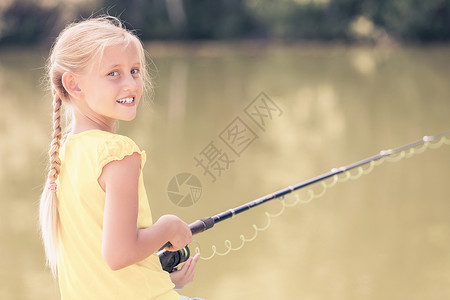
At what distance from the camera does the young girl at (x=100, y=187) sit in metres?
1.00

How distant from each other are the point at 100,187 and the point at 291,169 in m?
4.12

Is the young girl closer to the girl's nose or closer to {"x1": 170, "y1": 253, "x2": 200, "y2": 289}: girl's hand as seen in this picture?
the girl's nose

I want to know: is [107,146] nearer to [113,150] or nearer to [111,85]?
[113,150]

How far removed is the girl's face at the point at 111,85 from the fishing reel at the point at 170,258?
1.03ft

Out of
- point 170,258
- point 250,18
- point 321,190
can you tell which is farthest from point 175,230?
point 250,18

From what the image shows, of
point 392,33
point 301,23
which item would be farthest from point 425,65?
point 301,23

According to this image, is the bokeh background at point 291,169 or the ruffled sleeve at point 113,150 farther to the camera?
the bokeh background at point 291,169

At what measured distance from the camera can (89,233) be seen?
3.44ft

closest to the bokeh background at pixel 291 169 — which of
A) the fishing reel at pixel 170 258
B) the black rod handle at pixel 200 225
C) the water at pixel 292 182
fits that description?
the water at pixel 292 182

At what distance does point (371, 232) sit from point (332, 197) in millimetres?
666

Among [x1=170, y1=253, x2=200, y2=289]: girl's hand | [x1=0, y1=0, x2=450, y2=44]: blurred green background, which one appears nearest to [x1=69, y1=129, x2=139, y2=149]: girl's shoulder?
[x1=170, y1=253, x2=200, y2=289]: girl's hand

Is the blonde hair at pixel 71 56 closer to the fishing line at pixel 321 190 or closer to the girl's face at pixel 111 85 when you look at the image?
the girl's face at pixel 111 85

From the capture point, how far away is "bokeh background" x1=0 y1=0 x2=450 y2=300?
124 inches

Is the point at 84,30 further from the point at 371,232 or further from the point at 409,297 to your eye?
the point at 371,232
